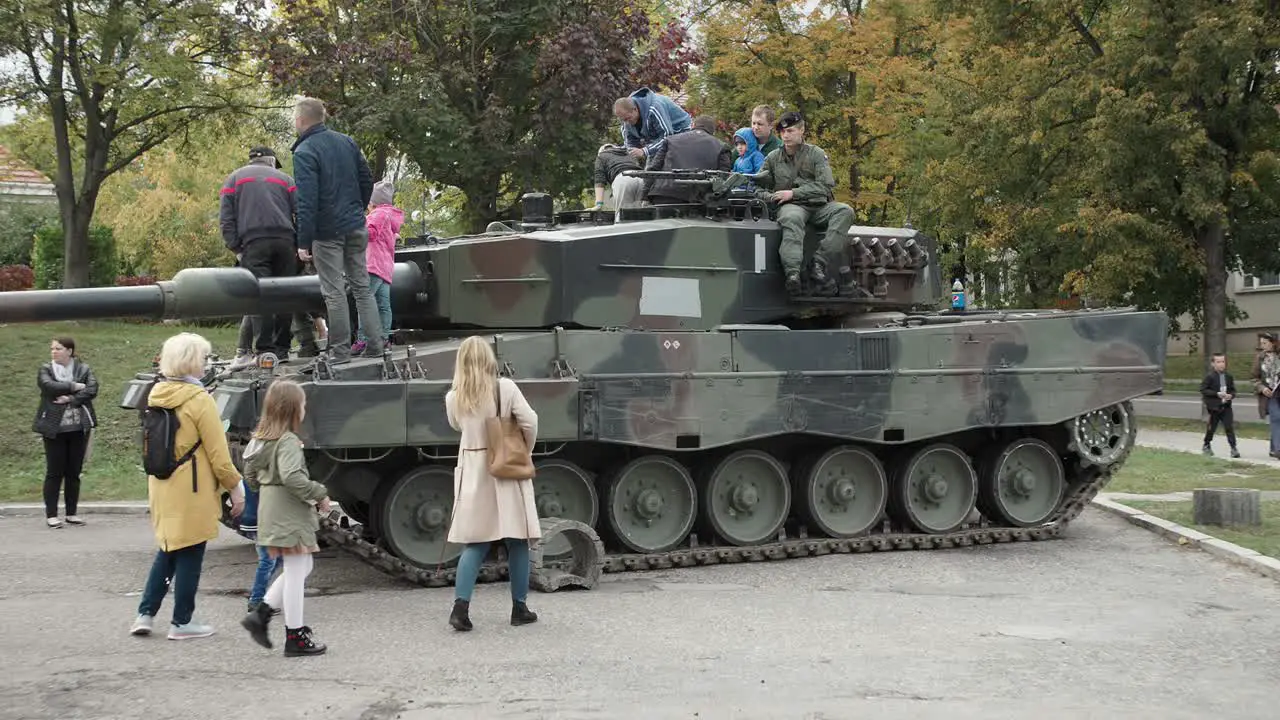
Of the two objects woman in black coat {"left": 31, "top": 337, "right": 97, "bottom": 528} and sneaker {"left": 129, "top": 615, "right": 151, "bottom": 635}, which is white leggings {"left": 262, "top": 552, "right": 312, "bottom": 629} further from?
woman in black coat {"left": 31, "top": 337, "right": 97, "bottom": 528}

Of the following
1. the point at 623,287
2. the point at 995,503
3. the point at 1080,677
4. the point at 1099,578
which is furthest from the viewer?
the point at 995,503

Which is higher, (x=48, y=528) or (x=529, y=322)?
(x=529, y=322)

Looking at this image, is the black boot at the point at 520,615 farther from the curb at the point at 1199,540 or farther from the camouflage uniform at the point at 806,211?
the curb at the point at 1199,540

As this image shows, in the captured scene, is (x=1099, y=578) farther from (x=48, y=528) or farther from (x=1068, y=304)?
(x=1068, y=304)

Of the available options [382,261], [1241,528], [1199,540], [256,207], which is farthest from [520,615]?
[1241,528]

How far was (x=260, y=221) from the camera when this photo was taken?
37.4 feet

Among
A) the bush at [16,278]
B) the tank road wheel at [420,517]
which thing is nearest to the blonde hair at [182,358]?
the tank road wheel at [420,517]

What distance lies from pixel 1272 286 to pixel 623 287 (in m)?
36.1

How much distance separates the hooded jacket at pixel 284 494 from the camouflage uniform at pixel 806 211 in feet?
17.5

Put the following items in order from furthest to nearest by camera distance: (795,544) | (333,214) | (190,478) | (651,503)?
1. (795,544)
2. (651,503)
3. (333,214)
4. (190,478)

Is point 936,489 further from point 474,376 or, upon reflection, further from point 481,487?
point 474,376

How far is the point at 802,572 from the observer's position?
11188mm

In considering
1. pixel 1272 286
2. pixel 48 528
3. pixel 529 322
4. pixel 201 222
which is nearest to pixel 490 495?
pixel 529 322

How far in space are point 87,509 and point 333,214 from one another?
653 cm
